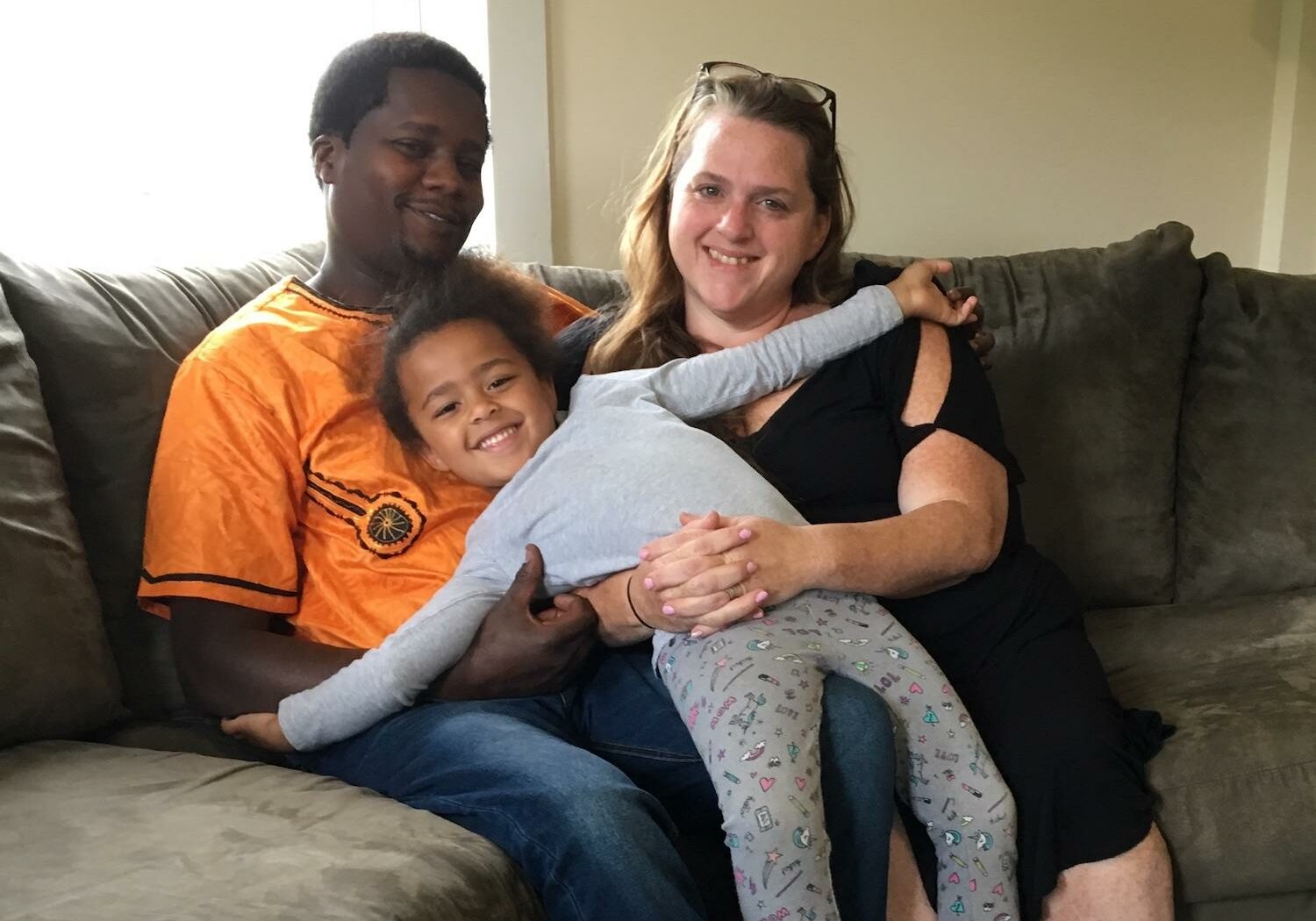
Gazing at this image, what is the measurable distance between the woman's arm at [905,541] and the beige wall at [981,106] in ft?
3.65

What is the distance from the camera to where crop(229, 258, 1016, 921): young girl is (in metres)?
1.17

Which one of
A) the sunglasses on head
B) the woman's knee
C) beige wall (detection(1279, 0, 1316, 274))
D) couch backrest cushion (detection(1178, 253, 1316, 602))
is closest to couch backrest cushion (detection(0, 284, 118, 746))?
the woman's knee

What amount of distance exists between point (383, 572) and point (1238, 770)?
1.10 meters

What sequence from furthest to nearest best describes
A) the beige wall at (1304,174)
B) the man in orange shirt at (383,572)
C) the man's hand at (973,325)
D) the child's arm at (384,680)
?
the beige wall at (1304,174) → the man's hand at (973,325) → the child's arm at (384,680) → the man in orange shirt at (383,572)

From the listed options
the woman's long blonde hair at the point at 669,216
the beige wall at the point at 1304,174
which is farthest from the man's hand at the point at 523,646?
the beige wall at the point at 1304,174

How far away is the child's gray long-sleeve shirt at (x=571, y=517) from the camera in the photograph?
1339mm

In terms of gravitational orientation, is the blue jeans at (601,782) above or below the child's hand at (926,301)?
below

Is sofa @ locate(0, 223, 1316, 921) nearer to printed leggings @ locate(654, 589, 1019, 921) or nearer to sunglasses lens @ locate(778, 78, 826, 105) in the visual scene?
printed leggings @ locate(654, 589, 1019, 921)

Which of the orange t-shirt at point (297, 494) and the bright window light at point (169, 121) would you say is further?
the bright window light at point (169, 121)

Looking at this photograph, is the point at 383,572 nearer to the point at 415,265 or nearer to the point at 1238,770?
the point at 415,265

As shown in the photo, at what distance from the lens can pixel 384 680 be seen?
1.32 metres

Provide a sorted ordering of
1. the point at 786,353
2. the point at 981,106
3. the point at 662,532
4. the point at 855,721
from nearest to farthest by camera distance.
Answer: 1. the point at 855,721
2. the point at 662,532
3. the point at 786,353
4. the point at 981,106

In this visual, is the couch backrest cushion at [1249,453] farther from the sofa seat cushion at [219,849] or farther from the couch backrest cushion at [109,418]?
the couch backrest cushion at [109,418]

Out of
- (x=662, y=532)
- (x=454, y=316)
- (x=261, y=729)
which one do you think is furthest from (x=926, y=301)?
(x=261, y=729)
